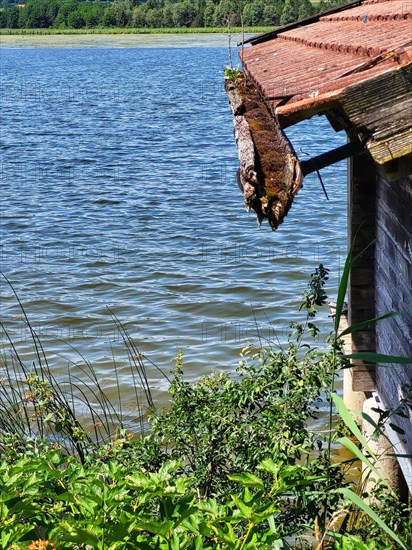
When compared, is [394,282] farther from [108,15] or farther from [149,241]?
[108,15]

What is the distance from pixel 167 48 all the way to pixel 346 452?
62992mm

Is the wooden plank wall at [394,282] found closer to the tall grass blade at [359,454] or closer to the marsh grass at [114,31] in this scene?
the tall grass blade at [359,454]

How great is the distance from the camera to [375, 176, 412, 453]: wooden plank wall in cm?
392

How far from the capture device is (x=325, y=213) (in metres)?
13.8

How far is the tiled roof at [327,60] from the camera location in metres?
2.47

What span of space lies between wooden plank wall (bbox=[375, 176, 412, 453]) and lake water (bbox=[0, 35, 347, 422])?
66 cm

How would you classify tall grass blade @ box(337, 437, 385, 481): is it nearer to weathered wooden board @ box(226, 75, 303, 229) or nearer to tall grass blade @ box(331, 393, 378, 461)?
tall grass blade @ box(331, 393, 378, 461)

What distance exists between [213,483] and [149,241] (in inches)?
354

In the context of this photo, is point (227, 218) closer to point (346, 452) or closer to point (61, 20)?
point (346, 452)

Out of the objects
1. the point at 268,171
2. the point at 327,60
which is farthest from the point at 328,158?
the point at 327,60

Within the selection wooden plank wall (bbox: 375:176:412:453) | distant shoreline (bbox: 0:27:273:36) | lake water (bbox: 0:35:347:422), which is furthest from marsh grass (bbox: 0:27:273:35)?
wooden plank wall (bbox: 375:176:412:453)

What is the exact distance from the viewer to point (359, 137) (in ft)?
7.94

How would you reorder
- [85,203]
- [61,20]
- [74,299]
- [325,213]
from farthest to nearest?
[61,20] → [85,203] → [325,213] → [74,299]

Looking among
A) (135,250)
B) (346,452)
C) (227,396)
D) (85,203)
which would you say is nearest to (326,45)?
(227,396)
